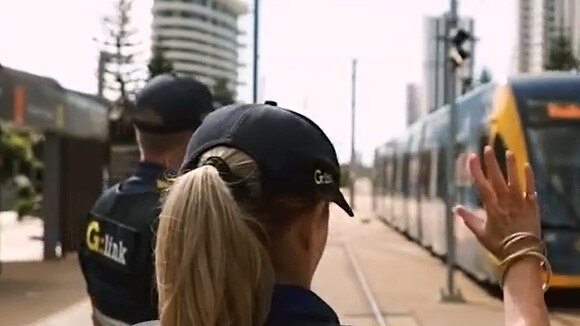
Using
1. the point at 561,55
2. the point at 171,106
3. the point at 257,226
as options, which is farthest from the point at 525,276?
the point at 561,55

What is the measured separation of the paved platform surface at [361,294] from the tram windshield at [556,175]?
1347mm

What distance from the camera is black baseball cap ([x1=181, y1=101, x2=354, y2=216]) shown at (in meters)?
2.16

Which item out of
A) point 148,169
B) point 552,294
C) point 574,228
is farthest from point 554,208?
point 148,169

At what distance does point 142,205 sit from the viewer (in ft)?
11.8

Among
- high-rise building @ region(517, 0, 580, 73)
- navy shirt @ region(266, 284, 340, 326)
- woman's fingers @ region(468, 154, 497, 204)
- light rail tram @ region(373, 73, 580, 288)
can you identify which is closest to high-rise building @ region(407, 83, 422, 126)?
high-rise building @ region(517, 0, 580, 73)

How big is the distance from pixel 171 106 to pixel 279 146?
1.38 m

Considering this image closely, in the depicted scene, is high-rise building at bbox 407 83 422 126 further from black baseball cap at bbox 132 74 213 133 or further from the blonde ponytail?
the blonde ponytail

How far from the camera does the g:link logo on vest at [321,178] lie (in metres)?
2.19

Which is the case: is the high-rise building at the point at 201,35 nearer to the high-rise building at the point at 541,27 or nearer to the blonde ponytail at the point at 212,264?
the high-rise building at the point at 541,27

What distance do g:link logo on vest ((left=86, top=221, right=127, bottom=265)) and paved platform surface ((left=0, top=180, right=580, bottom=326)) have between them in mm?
7300

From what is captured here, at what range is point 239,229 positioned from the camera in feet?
6.70

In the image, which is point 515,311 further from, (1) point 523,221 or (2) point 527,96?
(2) point 527,96

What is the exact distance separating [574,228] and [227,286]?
1535 cm

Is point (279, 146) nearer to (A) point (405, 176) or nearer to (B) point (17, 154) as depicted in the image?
(A) point (405, 176)
